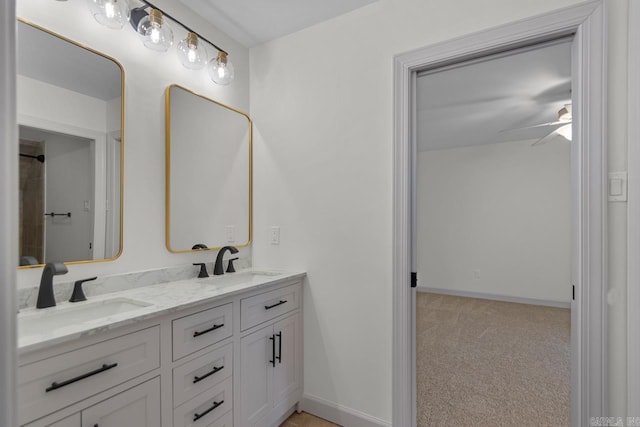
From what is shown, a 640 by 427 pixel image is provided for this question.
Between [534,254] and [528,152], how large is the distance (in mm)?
1429

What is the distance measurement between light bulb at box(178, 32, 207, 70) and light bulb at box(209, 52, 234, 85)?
0.11 meters

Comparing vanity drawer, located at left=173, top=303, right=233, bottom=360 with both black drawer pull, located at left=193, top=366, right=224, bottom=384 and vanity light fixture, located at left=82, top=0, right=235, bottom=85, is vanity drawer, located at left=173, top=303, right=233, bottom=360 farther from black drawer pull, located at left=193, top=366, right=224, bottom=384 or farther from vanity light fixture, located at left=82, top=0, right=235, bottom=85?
vanity light fixture, located at left=82, top=0, right=235, bottom=85

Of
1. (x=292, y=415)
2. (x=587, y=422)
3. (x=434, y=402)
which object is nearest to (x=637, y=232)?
(x=587, y=422)

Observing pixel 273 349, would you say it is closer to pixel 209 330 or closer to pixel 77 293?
pixel 209 330

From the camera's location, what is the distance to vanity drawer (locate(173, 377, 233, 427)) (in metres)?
1.32

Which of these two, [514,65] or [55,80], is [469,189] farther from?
[55,80]

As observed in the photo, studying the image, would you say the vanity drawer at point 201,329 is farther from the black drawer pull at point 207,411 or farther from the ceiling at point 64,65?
the ceiling at point 64,65

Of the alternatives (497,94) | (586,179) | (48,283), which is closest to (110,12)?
(48,283)

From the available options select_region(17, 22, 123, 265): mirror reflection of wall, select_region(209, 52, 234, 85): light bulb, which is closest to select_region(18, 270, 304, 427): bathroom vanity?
select_region(17, 22, 123, 265): mirror reflection of wall

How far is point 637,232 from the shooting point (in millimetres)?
1243

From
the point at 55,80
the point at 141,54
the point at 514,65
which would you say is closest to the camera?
the point at 55,80

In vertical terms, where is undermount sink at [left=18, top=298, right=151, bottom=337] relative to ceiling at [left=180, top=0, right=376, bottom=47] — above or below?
below

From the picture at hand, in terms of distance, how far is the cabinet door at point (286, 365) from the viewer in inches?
72.1

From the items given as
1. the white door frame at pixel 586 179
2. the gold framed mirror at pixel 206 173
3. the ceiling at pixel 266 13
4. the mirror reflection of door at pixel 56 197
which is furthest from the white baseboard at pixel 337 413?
the ceiling at pixel 266 13
